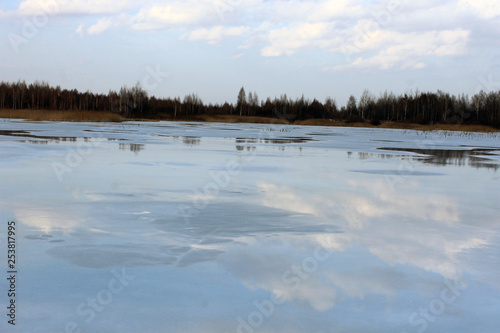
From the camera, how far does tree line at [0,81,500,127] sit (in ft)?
289

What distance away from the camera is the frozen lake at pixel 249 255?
3.06m

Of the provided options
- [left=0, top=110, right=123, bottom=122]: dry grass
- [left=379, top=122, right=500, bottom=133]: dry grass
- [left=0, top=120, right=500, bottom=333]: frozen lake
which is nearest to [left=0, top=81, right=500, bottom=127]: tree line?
[left=379, top=122, right=500, bottom=133]: dry grass

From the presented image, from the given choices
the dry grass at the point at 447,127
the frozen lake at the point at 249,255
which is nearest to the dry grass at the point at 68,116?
the frozen lake at the point at 249,255

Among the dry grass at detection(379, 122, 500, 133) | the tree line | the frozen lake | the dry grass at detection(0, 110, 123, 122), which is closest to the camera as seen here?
the frozen lake

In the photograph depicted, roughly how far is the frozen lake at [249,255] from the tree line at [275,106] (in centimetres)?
6971

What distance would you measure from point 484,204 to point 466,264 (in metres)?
3.32

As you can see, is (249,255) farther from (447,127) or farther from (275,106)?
(275,106)

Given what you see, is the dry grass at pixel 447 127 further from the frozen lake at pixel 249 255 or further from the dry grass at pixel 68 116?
the frozen lake at pixel 249 255

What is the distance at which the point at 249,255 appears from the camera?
4.36 meters

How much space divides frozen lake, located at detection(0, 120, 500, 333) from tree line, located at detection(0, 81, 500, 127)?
2744 inches

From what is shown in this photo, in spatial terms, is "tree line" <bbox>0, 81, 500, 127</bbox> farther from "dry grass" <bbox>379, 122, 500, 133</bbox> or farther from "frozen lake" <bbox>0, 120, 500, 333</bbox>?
"frozen lake" <bbox>0, 120, 500, 333</bbox>

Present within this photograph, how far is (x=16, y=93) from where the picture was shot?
97812 millimetres

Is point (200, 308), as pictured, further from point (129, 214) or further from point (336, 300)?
point (129, 214)

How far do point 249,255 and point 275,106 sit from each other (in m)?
111
